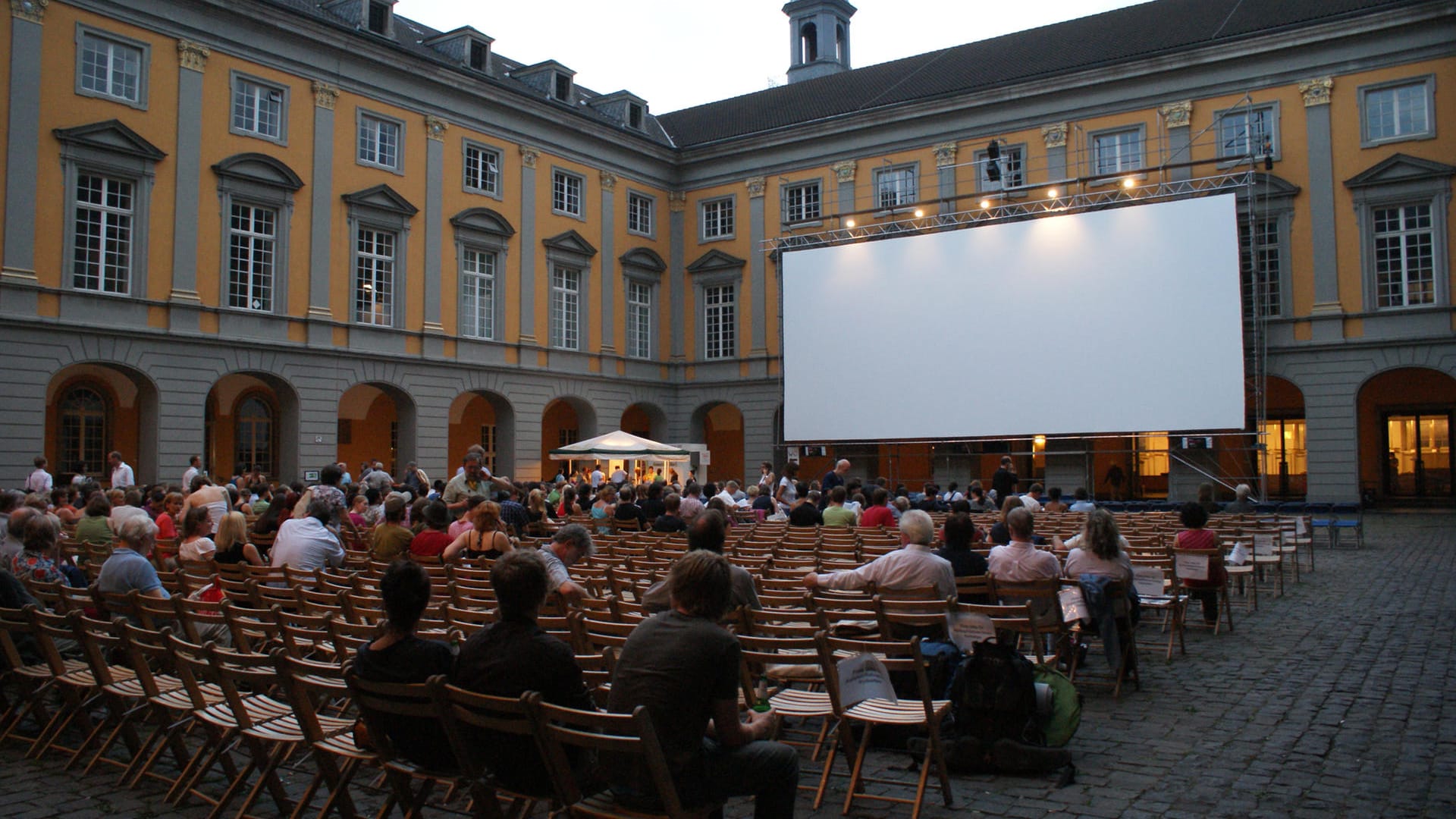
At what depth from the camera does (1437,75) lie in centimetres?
2334

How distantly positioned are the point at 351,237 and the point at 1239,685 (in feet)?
71.3

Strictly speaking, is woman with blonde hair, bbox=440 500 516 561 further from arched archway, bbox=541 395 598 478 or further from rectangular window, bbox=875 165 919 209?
rectangular window, bbox=875 165 919 209

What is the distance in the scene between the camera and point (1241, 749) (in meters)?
5.45

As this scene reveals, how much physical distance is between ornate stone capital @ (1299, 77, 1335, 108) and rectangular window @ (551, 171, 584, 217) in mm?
18357

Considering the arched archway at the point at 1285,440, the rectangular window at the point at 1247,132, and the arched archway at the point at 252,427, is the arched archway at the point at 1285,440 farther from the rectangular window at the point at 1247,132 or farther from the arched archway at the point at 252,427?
the arched archway at the point at 252,427

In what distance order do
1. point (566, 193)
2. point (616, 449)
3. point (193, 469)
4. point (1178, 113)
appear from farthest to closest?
point (566, 193) < point (1178, 113) < point (616, 449) < point (193, 469)

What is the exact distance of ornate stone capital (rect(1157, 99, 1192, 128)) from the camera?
26.0 m

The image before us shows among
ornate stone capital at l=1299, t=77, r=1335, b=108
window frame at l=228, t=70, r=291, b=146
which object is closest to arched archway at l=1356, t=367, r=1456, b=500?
ornate stone capital at l=1299, t=77, r=1335, b=108

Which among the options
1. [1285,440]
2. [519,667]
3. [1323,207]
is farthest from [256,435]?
[1285,440]

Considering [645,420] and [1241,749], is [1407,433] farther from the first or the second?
[1241,749]

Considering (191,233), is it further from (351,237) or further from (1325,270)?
(1325,270)

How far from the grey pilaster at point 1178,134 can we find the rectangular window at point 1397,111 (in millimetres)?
3668

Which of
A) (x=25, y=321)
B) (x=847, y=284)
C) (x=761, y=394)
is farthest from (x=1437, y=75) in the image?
(x=25, y=321)

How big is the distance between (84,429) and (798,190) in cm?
1937
